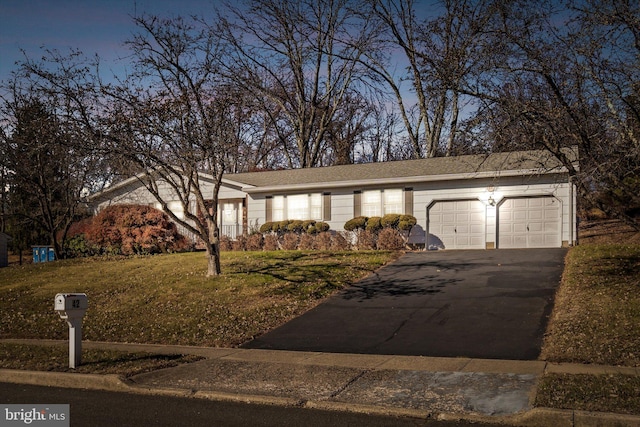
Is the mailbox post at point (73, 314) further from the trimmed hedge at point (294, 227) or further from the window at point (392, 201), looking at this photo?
the window at point (392, 201)

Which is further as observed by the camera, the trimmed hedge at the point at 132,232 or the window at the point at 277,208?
the window at the point at 277,208

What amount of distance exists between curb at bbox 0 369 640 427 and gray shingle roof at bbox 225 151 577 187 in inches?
648

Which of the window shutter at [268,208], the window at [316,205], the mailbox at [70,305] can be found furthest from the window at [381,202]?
the mailbox at [70,305]

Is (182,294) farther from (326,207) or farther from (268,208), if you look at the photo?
(268,208)

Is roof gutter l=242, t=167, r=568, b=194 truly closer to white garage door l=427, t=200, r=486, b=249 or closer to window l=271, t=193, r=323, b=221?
window l=271, t=193, r=323, b=221

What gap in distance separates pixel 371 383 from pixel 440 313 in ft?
18.5

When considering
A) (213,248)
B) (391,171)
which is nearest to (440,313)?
(213,248)

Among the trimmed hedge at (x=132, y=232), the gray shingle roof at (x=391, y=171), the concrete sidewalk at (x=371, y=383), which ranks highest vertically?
the gray shingle roof at (x=391, y=171)

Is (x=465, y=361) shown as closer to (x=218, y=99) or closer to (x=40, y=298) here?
(x=218, y=99)

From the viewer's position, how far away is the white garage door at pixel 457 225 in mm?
24031

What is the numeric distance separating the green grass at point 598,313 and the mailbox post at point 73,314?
7.64 meters

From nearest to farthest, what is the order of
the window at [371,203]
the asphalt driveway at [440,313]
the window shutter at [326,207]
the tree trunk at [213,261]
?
1. the asphalt driveway at [440,313]
2. the tree trunk at [213,261]
3. the window at [371,203]
4. the window shutter at [326,207]

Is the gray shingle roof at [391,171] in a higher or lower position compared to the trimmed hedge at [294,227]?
higher

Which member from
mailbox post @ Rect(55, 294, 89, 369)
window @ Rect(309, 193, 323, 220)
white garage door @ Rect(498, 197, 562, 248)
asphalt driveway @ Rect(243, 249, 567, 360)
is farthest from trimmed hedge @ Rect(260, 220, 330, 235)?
mailbox post @ Rect(55, 294, 89, 369)
